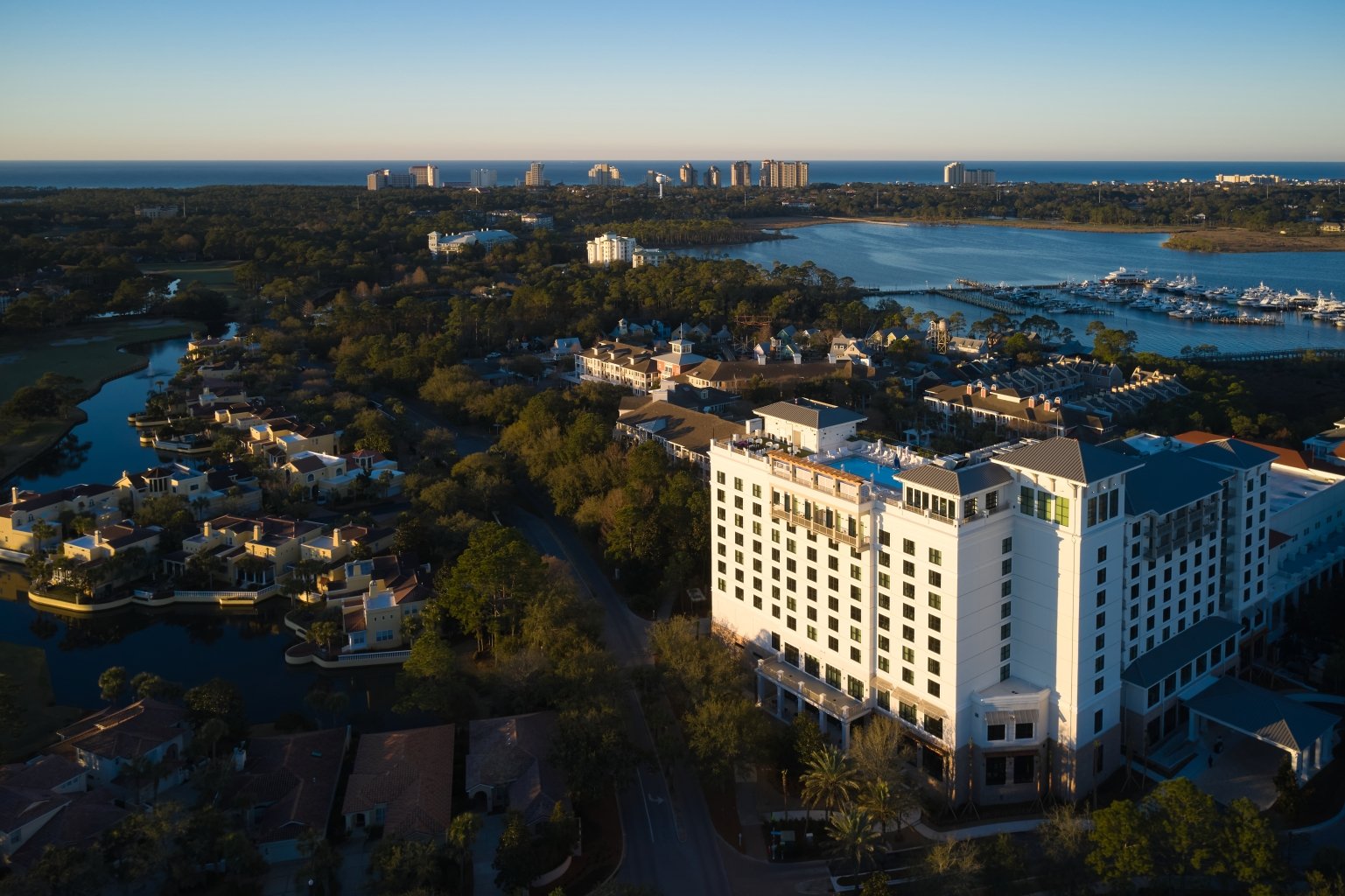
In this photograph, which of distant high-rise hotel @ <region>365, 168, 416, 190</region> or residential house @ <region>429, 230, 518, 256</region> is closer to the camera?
residential house @ <region>429, 230, 518, 256</region>

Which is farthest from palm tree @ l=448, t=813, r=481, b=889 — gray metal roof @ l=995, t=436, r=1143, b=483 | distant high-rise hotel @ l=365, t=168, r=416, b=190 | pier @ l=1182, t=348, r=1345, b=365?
distant high-rise hotel @ l=365, t=168, r=416, b=190

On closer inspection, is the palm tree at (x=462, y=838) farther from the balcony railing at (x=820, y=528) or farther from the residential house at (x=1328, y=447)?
the residential house at (x=1328, y=447)

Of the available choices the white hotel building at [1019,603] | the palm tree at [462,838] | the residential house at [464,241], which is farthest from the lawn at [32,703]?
the residential house at [464,241]

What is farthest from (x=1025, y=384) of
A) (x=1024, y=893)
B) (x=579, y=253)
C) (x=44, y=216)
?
(x=44, y=216)

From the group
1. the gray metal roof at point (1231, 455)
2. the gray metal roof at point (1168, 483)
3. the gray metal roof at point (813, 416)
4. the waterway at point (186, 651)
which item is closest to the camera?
the gray metal roof at point (1168, 483)

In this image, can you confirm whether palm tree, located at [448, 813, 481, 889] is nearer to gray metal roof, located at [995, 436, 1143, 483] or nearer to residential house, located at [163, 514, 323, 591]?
gray metal roof, located at [995, 436, 1143, 483]

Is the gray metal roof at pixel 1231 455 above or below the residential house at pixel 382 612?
above

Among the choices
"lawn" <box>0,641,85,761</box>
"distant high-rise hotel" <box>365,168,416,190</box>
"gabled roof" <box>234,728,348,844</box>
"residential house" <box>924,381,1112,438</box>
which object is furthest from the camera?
"distant high-rise hotel" <box>365,168,416,190</box>
